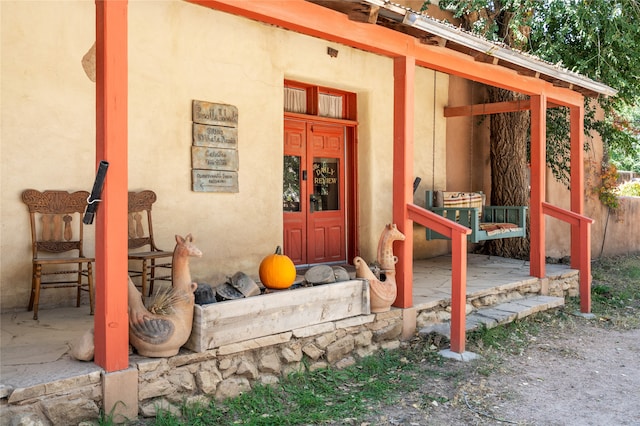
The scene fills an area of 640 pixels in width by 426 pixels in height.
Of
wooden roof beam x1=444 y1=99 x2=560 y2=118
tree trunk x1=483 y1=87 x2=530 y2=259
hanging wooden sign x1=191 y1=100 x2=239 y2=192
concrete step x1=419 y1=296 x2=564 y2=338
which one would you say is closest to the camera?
concrete step x1=419 y1=296 x2=564 y2=338

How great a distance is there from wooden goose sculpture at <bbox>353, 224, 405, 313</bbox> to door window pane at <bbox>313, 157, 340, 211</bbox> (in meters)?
2.51

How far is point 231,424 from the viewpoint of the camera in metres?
3.47

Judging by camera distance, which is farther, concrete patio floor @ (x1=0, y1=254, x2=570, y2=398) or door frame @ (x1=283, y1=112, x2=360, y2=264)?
door frame @ (x1=283, y1=112, x2=360, y2=264)

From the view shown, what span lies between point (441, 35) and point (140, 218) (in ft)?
10.9

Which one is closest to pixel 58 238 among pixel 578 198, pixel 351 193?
pixel 351 193

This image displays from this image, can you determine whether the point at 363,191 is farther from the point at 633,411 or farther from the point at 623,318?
the point at 633,411

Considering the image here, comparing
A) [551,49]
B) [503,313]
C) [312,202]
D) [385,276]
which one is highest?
[551,49]

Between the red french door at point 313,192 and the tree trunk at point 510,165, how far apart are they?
118 inches

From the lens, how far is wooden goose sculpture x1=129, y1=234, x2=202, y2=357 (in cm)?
342

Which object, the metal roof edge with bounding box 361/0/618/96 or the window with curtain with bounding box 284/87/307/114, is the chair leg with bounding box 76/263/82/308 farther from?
the metal roof edge with bounding box 361/0/618/96

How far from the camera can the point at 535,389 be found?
4422 millimetres

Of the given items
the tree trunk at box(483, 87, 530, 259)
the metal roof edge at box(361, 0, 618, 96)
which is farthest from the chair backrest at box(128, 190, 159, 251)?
the tree trunk at box(483, 87, 530, 259)

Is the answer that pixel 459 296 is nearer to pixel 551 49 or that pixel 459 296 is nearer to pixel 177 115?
pixel 177 115

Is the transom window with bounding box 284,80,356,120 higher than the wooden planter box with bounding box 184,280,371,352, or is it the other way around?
the transom window with bounding box 284,80,356,120
